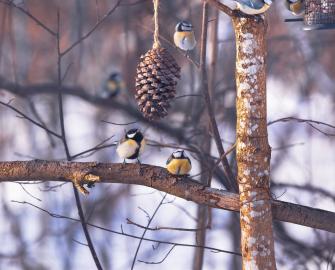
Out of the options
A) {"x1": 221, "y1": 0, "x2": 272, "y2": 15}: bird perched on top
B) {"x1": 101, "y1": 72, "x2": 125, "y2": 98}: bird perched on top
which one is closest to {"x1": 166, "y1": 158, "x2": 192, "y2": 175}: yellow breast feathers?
{"x1": 221, "y1": 0, "x2": 272, "y2": 15}: bird perched on top

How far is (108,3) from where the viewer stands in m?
4.88

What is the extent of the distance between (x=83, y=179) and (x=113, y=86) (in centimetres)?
227

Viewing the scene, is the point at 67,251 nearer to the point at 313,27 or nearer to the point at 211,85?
the point at 211,85

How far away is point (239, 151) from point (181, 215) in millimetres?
3535

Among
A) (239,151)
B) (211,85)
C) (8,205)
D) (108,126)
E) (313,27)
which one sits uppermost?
(108,126)

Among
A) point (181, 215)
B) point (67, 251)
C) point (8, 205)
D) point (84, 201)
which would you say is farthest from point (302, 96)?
point (8, 205)

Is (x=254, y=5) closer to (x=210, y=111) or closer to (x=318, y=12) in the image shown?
(x=210, y=111)

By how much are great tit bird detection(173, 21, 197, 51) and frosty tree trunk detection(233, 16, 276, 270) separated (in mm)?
1143

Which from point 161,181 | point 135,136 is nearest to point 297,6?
point 135,136

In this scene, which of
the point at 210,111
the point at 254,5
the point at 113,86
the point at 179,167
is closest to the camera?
the point at 254,5

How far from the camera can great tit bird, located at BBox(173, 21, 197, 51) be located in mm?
3096

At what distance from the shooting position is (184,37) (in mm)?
3127

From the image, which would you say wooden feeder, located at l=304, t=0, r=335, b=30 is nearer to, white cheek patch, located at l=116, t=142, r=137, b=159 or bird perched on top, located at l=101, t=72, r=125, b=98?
white cheek patch, located at l=116, t=142, r=137, b=159

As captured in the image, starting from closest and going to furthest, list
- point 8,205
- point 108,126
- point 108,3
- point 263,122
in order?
point 263,122, point 108,3, point 108,126, point 8,205
